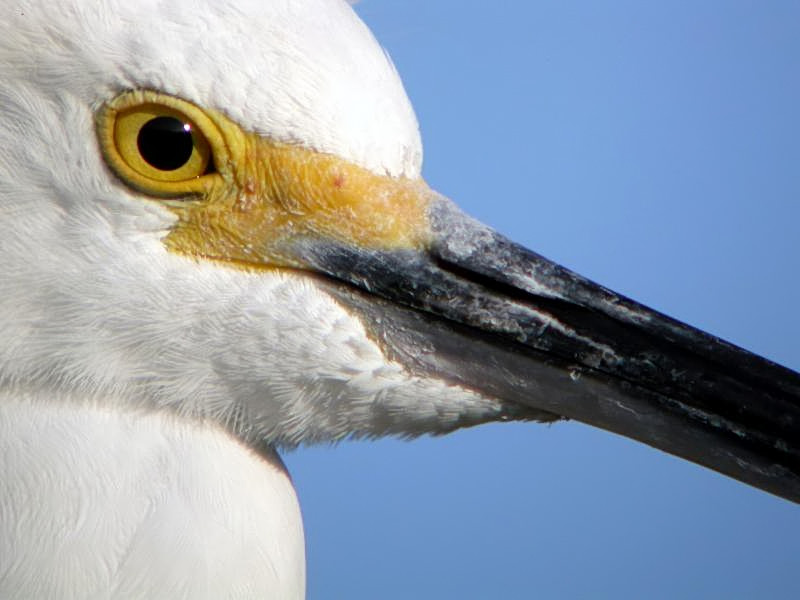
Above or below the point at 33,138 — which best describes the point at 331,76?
above

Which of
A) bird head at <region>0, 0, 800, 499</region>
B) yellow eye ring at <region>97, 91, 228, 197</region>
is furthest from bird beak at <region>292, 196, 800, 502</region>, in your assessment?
yellow eye ring at <region>97, 91, 228, 197</region>

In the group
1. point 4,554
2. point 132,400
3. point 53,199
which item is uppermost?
point 53,199

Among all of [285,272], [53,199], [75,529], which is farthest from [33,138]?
[75,529]

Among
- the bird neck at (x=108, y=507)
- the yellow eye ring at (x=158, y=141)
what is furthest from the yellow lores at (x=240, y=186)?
the bird neck at (x=108, y=507)

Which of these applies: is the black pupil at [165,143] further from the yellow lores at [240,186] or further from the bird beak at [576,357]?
the bird beak at [576,357]

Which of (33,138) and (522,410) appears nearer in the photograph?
(33,138)

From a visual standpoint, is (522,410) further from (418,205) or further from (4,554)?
(4,554)
